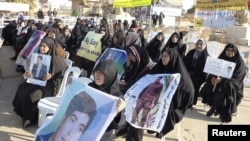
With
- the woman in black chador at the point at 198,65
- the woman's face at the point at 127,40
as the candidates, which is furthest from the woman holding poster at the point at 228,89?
the woman's face at the point at 127,40

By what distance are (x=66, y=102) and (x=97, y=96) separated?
368mm

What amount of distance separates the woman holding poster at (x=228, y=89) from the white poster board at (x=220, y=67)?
237mm

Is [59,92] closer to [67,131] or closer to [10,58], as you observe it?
[67,131]

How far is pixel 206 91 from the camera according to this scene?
20.7 ft

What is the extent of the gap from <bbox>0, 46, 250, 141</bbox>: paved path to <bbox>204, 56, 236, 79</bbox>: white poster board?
887 millimetres

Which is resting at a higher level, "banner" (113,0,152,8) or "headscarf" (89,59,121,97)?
"banner" (113,0,152,8)

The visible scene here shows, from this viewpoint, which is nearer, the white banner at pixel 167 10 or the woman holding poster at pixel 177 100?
the woman holding poster at pixel 177 100

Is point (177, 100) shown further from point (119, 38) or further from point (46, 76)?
point (119, 38)

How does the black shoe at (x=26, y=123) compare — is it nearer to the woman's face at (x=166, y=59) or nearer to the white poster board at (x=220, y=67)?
the woman's face at (x=166, y=59)

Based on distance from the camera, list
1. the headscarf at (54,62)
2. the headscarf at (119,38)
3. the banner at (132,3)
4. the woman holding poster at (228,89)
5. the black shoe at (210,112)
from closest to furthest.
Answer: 1. the headscarf at (54,62)
2. the woman holding poster at (228,89)
3. the black shoe at (210,112)
4. the headscarf at (119,38)
5. the banner at (132,3)

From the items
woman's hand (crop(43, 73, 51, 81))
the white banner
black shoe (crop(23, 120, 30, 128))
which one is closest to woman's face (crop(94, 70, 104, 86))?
woman's hand (crop(43, 73, 51, 81))

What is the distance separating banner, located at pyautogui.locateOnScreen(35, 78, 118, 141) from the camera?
→ 2859mm

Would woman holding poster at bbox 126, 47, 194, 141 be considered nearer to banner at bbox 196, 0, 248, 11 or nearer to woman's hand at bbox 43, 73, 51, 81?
woman's hand at bbox 43, 73, 51, 81

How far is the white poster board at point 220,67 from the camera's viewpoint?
18.3 feet
